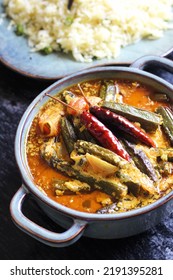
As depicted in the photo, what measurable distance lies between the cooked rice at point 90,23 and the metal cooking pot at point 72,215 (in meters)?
0.84

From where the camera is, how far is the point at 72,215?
83.9 inches

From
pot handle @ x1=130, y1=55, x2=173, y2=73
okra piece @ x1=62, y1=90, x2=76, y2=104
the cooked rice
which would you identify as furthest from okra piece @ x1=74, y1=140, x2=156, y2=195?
the cooked rice

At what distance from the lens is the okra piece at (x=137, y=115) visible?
245cm

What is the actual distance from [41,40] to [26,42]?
13 centimetres

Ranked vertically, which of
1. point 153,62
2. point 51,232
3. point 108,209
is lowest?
point 51,232

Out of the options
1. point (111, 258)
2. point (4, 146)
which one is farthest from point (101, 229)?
point (4, 146)

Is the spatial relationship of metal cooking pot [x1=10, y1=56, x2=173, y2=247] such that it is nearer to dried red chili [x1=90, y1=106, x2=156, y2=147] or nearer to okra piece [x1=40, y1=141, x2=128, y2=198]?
okra piece [x1=40, y1=141, x2=128, y2=198]

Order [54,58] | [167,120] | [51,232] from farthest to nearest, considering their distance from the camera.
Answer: [54,58] < [167,120] < [51,232]

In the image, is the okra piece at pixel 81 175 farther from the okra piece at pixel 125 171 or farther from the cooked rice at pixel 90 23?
the cooked rice at pixel 90 23

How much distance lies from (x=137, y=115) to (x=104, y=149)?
286 millimetres

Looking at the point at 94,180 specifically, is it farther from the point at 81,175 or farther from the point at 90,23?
the point at 90,23

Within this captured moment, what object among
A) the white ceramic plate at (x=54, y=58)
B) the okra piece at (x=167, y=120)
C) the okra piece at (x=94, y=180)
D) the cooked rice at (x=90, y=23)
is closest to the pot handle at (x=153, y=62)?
the okra piece at (x=167, y=120)

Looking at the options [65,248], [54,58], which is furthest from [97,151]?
[54,58]

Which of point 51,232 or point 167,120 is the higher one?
point 167,120
